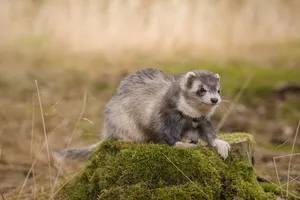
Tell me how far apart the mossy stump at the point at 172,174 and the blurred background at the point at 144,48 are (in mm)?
6891

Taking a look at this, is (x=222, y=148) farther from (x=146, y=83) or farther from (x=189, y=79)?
(x=146, y=83)

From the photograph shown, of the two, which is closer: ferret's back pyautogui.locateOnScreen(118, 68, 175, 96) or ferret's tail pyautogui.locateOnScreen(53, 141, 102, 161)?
ferret's back pyautogui.locateOnScreen(118, 68, 175, 96)

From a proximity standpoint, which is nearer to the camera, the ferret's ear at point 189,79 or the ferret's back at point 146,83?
the ferret's ear at point 189,79

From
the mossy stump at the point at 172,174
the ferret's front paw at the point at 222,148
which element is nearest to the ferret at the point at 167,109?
the ferret's front paw at the point at 222,148

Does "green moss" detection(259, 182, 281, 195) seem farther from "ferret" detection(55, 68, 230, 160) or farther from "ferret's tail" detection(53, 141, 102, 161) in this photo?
"ferret's tail" detection(53, 141, 102, 161)

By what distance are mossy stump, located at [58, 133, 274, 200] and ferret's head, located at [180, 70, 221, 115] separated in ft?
1.24

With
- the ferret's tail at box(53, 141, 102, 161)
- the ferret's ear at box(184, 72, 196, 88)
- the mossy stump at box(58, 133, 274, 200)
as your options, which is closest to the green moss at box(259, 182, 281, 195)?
the mossy stump at box(58, 133, 274, 200)

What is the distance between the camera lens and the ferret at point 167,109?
6008 mm

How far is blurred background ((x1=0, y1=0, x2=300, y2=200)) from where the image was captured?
14.2 meters

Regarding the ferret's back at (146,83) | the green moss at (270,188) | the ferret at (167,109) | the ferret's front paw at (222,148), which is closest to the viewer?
the ferret's front paw at (222,148)

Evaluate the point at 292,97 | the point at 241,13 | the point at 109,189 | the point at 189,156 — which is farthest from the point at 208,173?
the point at 241,13

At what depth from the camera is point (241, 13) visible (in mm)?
16875

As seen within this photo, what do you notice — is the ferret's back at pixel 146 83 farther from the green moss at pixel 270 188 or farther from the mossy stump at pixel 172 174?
the green moss at pixel 270 188

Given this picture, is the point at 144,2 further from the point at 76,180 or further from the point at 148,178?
the point at 148,178
